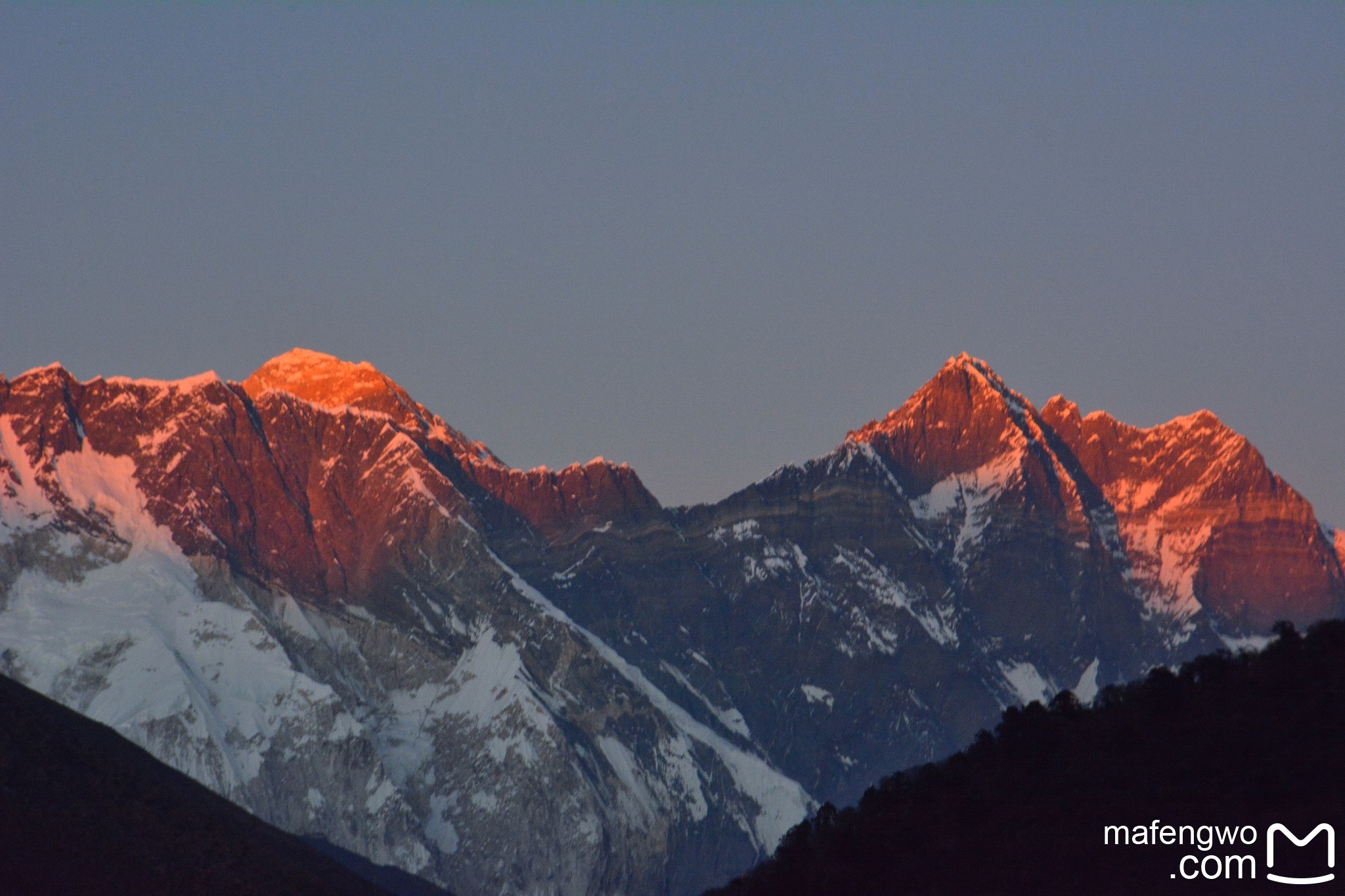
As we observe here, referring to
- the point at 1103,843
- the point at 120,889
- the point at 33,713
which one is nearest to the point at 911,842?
the point at 1103,843

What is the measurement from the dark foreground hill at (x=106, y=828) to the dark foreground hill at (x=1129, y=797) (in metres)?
33.8

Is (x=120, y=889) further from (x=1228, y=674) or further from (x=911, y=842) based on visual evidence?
(x=1228, y=674)

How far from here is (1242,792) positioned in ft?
442

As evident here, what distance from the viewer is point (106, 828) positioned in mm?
175125

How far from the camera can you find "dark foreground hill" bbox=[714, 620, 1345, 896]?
129 m

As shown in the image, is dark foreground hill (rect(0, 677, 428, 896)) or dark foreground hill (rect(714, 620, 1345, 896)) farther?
dark foreground hill (rect(0, 677, 428, 896))

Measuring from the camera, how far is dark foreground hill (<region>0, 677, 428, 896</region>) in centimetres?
16825

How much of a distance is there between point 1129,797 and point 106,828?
6958cm

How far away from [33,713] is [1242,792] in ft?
298

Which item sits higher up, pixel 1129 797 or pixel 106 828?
pixel 106 828

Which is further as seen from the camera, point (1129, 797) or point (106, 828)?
point (106, 828)

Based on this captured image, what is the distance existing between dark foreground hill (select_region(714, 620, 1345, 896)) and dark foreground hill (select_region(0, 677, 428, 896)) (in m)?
33.8

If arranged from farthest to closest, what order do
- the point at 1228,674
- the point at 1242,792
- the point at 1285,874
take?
the point at 1228,674
the point at 1242,792
the point at 1285,874

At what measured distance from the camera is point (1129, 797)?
141375 mm
